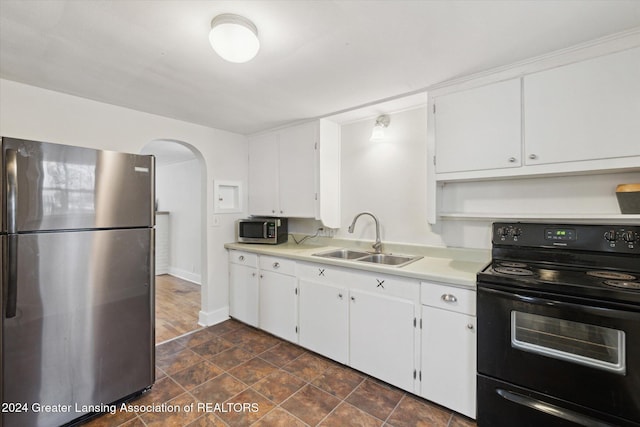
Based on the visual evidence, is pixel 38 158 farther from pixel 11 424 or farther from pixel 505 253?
pixel 505 253

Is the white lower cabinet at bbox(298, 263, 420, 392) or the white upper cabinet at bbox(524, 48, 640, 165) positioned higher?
the white upper cabinet at bbox(524, 48, 640, 165)

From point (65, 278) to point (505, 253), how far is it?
263 centimetres

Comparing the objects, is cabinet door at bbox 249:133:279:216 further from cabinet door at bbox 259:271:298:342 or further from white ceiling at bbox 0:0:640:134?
white ceiling at bbox 0:0:640:134

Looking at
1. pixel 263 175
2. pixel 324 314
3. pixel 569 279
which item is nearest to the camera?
pixel 569 279

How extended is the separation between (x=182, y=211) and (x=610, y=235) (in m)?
5.42

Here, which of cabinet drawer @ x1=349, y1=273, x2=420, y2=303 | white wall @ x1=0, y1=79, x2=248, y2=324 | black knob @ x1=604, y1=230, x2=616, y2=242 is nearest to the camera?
black knob @ x1=604, y1=230, x2=616, y2=242

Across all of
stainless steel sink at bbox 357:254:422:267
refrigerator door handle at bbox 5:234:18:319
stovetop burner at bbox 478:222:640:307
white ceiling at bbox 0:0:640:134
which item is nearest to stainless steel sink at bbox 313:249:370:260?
stainless steel sink at bbox 357:254:422:267

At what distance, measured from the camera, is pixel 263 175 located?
330cm

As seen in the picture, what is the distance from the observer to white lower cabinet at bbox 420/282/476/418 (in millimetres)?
1652

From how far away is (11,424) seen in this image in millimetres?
1435

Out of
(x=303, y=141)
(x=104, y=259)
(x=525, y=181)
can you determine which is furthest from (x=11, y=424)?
(x=525, y=181)

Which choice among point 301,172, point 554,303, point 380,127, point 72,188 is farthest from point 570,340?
point 72,188

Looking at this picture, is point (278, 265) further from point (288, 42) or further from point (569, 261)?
point (569, 261)

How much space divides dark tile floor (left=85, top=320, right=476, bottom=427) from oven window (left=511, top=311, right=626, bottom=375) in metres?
0.69
